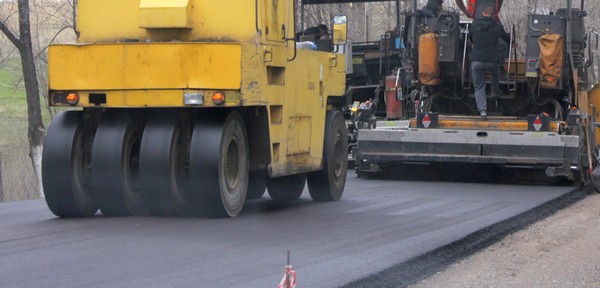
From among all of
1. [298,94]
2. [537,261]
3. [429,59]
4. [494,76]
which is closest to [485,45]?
[494,76]

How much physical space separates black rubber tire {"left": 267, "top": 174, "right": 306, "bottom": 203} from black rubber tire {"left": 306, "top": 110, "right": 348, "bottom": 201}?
0.15 metres

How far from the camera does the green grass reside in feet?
93.1

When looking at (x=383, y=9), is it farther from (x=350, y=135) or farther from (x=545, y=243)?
(x=545, y=243)

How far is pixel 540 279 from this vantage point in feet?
26.0

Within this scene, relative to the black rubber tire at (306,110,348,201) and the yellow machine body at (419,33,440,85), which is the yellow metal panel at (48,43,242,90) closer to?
the black rubber tire at (306,110,348,201)

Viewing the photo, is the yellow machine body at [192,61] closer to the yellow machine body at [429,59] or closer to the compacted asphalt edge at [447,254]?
the compacted asphalt edge at [447,254]

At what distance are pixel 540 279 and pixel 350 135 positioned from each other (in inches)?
465

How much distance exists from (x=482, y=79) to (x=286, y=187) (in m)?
4.41

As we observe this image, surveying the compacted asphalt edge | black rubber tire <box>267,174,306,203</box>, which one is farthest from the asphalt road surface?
black rubber tire <box>267,174,306,203</box>

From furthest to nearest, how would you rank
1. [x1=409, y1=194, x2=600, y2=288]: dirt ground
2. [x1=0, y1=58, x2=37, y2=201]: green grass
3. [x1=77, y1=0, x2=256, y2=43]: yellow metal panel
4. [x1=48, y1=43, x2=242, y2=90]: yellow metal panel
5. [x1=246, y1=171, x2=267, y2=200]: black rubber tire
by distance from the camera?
[x1=0, y1=58, x2=37, y2=201]: green grass → [x1=246, y1=171, x2=267, y2=200]: black rubber tire → [x1=77, y1=0, x2=256, y2=43]: yellow metal panel → [x1=48, y1=43, x2=242, y2=90]: yellow metal panel → [x1=409, y1=194, x2=600, y2=288]: dirt ground

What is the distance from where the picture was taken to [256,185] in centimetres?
1276

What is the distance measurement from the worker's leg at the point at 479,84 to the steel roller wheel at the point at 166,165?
257 inches

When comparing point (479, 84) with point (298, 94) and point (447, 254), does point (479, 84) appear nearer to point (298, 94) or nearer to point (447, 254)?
point (298, 94)

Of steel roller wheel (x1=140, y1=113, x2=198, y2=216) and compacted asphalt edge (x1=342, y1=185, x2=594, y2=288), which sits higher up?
steel roller wheel (x1=140, y1=113, x2=198, y2=216)
